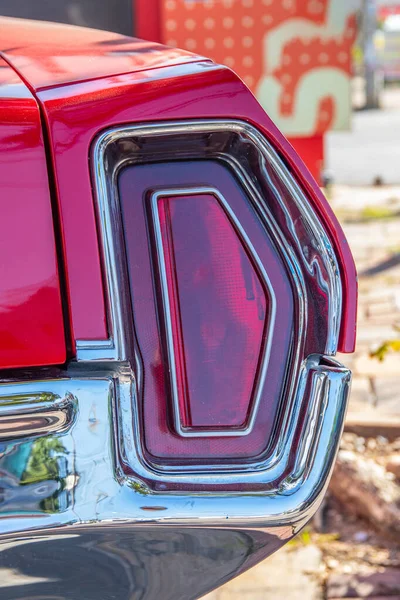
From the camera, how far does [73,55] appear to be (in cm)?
164

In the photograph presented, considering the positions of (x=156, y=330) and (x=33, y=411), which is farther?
(x=156, y=330)

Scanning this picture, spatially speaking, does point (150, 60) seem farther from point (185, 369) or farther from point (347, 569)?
point (347, 569)

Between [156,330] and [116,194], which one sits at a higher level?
[116,194]

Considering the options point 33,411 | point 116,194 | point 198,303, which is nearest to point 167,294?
point 198,303

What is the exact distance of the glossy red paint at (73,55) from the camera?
1.52 m

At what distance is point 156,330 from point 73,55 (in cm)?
56

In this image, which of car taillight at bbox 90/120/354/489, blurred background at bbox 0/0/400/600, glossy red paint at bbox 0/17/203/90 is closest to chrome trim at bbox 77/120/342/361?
car taillight at bbox 90/120/354/489

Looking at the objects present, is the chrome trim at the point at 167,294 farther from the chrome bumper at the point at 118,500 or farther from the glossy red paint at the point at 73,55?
the glossy red paint at the point at 73,55

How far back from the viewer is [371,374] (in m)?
4.08

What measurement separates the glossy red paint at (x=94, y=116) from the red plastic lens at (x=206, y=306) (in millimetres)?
140

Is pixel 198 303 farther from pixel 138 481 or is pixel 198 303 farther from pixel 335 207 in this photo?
pixel 335 207

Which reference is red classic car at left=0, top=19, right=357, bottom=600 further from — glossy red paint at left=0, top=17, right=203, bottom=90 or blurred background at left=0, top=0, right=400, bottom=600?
blurred background at left=0, top=0, right=400, bottom=600

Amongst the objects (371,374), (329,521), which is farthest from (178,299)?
(371,374)

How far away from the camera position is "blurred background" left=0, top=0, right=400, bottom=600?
107 inches
